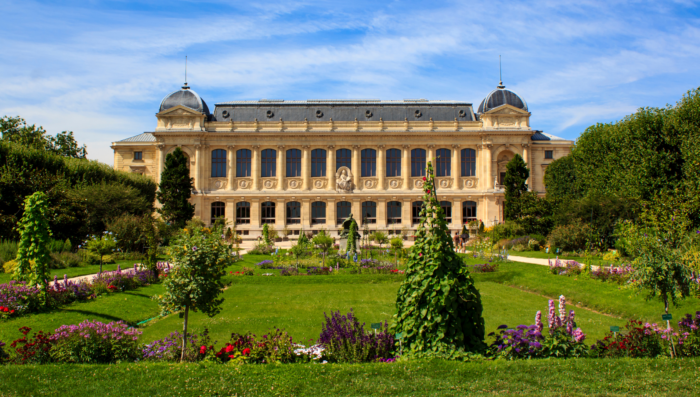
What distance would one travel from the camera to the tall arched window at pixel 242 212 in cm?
5559

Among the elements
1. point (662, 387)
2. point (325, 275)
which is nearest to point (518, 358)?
point (662, 387)

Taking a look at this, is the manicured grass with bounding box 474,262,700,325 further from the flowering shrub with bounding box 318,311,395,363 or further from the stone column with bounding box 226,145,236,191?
the stone column with bounding box 226,145,236,191

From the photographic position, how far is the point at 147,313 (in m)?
16.2

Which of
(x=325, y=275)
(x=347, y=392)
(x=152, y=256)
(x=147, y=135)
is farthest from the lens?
(x=147, y=135)

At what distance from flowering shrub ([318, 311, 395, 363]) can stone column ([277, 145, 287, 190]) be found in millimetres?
46358

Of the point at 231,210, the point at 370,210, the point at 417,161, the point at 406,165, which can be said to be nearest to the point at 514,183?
the point at 417,161

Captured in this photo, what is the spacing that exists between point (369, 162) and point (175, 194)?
74.2 ft

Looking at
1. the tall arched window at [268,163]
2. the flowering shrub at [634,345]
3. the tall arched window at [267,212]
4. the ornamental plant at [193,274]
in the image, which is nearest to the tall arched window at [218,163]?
the tall arched window at [268,163]

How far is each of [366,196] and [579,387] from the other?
47384mm

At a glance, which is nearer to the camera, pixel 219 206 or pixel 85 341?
pixel 85 341

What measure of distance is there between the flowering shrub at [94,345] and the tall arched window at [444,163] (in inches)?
1929

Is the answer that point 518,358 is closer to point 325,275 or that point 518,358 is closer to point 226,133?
point 325,275

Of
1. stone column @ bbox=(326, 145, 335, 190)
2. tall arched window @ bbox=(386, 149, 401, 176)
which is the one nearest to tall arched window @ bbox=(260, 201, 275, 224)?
stone column @ bbox=(326, 145, 335, 190)

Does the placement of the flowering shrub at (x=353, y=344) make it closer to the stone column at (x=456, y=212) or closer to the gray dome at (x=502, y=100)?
the stone column at (x=456, y=212)
